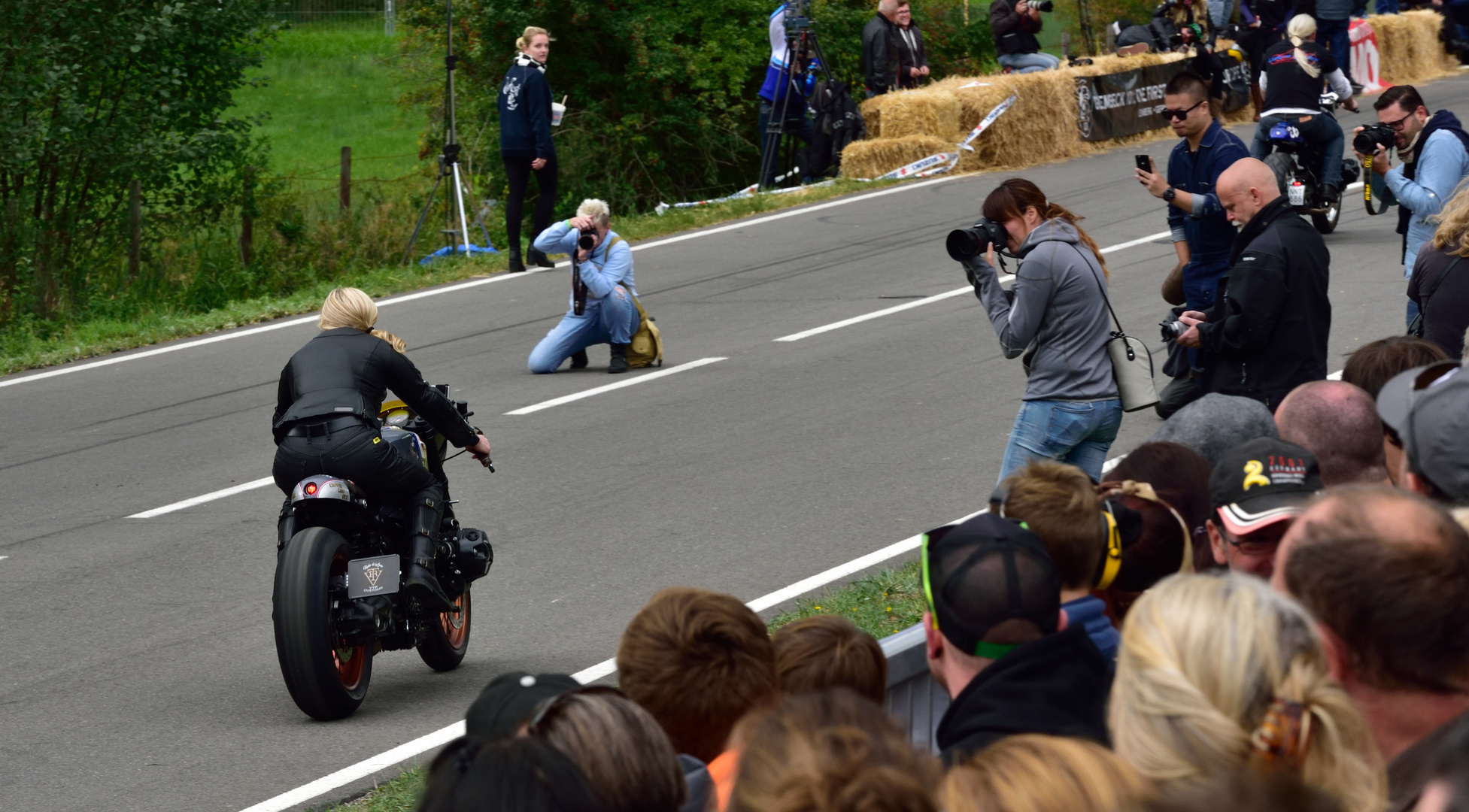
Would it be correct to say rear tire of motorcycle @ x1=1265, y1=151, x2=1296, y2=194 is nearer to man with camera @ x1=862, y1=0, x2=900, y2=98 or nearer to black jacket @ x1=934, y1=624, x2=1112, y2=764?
man with camera @ x1=862, y1=0, x2=900, y2=98

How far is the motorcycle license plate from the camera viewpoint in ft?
21.0

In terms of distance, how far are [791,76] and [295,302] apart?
8487mm

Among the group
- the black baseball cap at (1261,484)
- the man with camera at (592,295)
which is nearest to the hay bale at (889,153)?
the man with camera at (592,295)

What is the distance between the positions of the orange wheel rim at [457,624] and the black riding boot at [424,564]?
0.13 m

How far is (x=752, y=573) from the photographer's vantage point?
7.78 meters

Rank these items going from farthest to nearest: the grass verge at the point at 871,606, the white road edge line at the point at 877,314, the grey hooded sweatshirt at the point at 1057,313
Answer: the white road edge line at the point at 877,314
the grey hooded sweatshirt at the point at 1057,313
the grass verge at the point at 871,606

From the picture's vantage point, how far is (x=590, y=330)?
484 inches

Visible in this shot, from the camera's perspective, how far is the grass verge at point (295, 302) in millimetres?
13867

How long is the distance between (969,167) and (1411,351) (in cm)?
1568

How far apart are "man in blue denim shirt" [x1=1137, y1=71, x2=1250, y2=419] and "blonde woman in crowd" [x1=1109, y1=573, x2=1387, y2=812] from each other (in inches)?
225

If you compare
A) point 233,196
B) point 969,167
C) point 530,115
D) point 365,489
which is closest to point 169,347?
point 530,115

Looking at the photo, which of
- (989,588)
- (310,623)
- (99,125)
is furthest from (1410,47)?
(989,588)

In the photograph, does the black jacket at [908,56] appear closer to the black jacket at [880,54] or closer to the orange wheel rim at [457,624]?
the black jacket at [880,54]

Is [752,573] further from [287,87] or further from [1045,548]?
[287,87]
